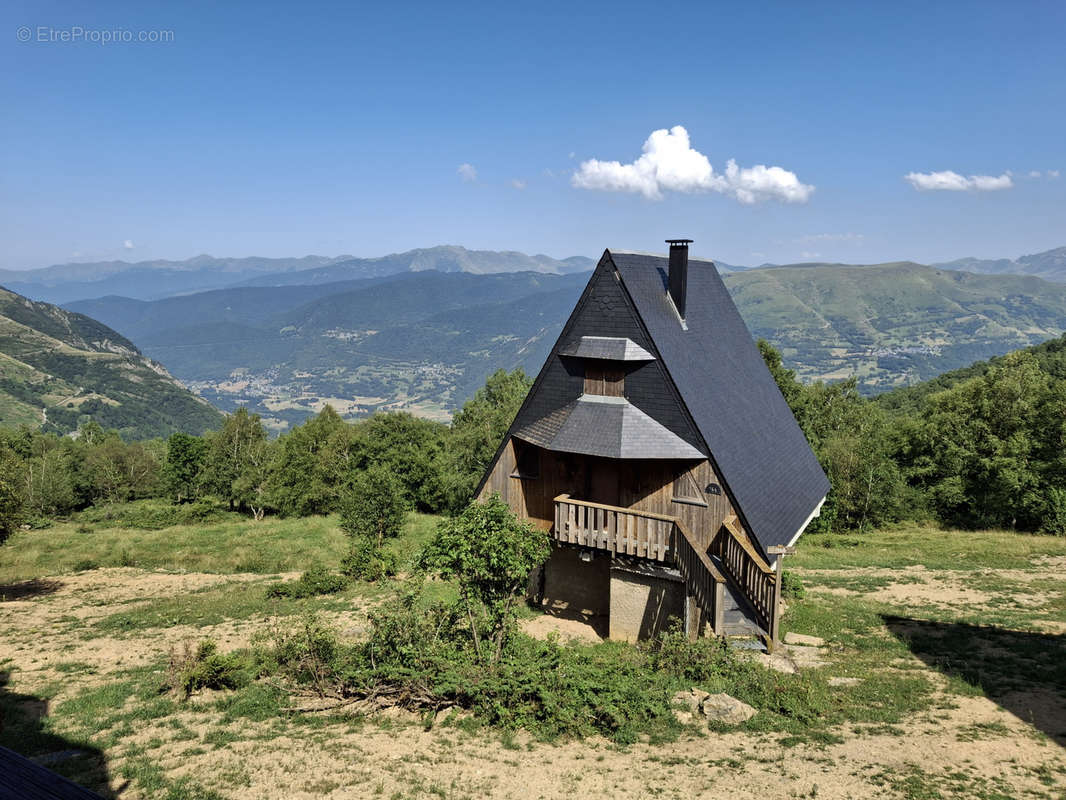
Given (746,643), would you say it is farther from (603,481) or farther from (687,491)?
(603,481)

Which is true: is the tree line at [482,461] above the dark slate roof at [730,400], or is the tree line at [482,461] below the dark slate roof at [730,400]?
below

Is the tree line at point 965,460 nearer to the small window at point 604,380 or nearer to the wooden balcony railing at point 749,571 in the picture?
the small window at point 604,380

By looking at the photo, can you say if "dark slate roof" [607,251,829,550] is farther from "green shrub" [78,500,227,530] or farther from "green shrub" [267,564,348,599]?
"green shrub" [78,500,227,530]

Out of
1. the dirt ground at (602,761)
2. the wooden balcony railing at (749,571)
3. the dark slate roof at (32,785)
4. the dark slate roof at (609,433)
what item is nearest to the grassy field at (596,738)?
the dirt ground at (602,761)

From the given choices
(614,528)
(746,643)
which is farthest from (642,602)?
(746,643)

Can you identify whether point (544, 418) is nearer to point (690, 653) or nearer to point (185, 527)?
point (690, 653)

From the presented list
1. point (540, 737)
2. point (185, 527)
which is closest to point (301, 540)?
point (185, 527)

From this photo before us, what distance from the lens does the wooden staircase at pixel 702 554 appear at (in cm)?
1502

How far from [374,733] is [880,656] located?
469 inches

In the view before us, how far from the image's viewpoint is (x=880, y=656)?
615 inches

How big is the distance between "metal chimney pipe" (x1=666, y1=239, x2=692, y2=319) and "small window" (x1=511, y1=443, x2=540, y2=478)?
6.36 metres

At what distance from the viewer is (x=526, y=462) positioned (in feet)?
67.9

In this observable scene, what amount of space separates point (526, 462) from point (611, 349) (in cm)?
482

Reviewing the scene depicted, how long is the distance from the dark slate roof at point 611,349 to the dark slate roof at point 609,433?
127 cm
